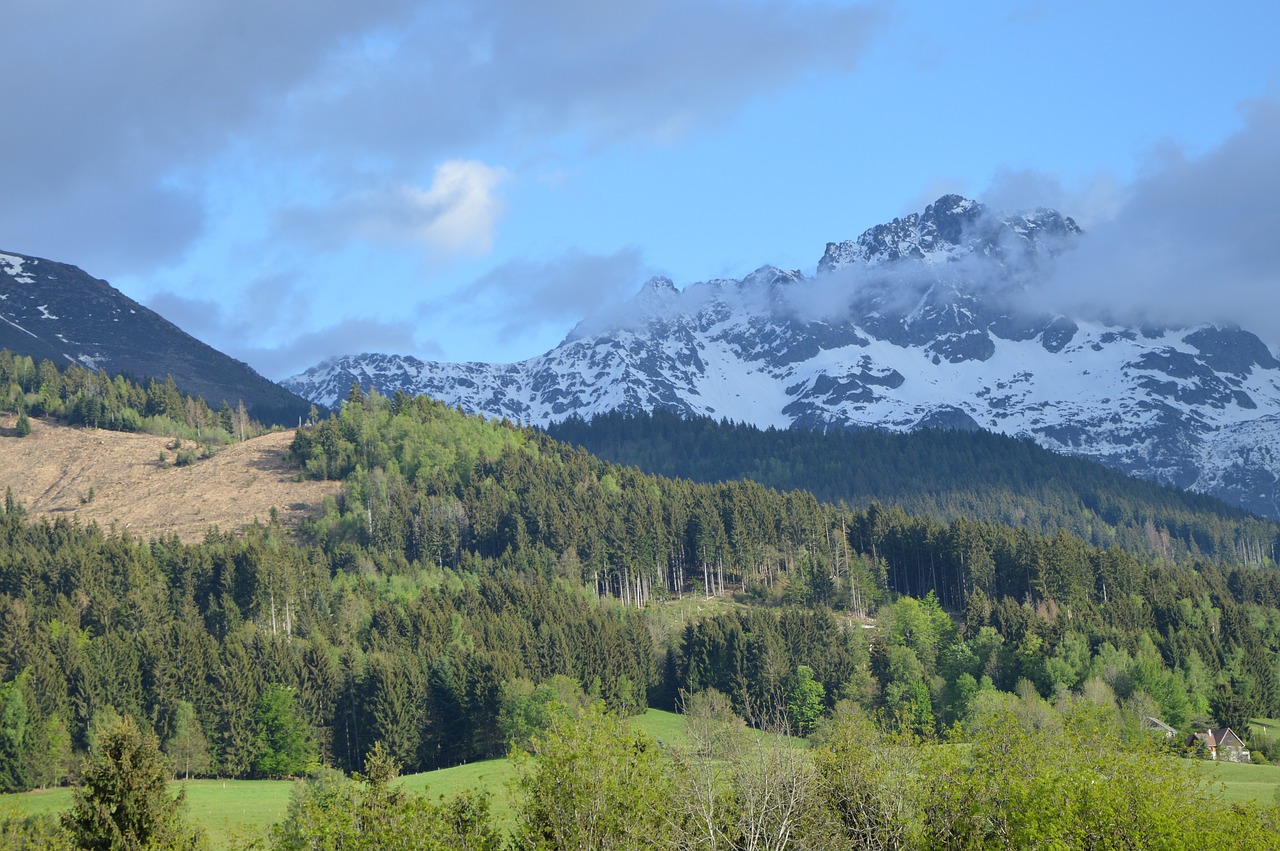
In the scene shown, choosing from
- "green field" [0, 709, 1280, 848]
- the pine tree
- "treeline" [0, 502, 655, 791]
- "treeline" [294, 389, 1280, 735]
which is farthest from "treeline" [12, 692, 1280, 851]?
"treeline" [0, 502, 655, 791]

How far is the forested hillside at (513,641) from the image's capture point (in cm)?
13500

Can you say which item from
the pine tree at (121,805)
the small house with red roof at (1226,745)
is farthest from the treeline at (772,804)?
the small house with red roof at (1226,745)

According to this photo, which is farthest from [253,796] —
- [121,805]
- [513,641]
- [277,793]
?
[121,805]

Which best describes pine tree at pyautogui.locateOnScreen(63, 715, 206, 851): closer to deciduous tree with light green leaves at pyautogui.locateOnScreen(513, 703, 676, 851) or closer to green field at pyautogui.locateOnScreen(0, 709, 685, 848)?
deciduous tree with light green leaves at pyautogui.locateOnScreen(513, 703, 676, 851)

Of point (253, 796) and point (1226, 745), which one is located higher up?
point (253, 796)

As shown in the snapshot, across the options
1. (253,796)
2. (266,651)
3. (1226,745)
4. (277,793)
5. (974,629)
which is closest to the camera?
(253,796)

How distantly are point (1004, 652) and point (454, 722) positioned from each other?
218 ft

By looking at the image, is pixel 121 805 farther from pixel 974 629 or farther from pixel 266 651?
pixel 974 629

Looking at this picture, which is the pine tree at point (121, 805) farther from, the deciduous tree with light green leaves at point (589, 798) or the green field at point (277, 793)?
the green field at point (277, 793)

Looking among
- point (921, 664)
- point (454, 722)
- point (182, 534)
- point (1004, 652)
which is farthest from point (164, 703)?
point (1004, 652)

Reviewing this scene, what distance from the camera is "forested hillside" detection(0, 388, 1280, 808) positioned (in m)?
135

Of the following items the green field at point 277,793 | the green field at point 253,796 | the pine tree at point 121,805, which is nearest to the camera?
the pine tree at point 121,805

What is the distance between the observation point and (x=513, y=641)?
15500cm

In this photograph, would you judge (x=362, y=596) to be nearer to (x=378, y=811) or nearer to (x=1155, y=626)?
(x=1155, y=626)
